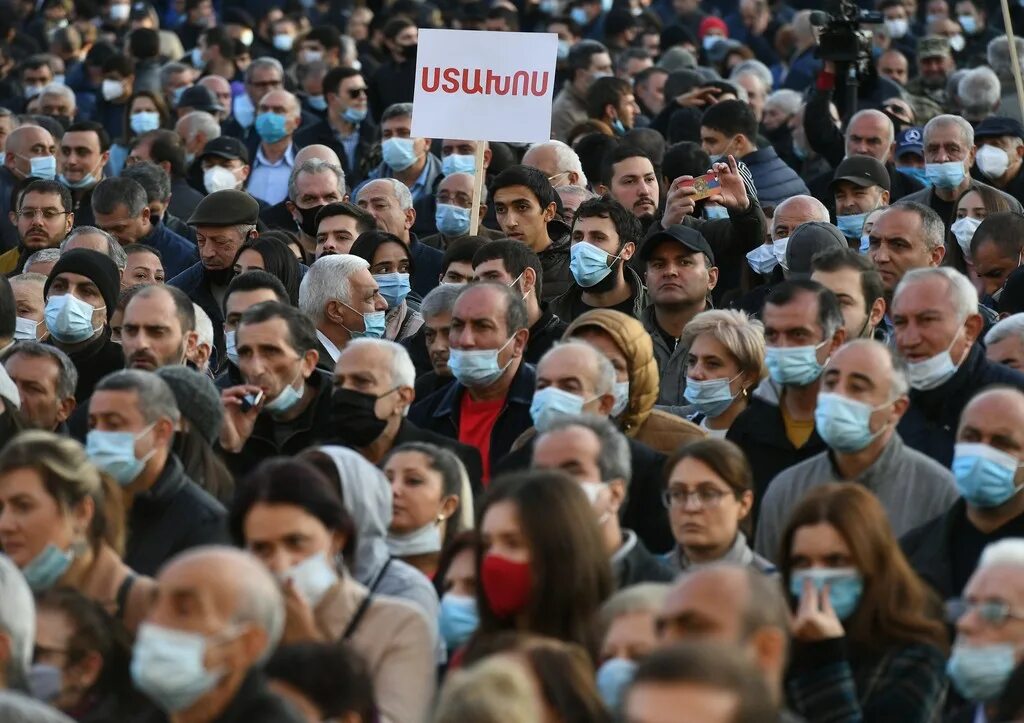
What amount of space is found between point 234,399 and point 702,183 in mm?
3824

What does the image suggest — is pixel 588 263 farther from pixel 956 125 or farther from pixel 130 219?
pixel 130 219

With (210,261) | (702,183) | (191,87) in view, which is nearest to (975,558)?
(702,183)

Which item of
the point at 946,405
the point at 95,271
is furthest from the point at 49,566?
the point at 95,271

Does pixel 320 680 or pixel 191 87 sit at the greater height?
pixel 191 87

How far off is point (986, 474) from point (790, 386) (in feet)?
4.67

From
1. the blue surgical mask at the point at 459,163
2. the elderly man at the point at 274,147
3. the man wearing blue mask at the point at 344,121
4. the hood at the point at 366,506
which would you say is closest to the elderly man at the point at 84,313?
the hood at the point at 366,506

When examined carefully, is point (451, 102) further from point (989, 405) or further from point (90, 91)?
point (90, 91)

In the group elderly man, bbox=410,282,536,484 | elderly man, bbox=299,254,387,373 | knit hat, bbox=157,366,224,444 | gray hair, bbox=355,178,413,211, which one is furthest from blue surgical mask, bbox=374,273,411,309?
knit hat, bbox=157,366,224,444

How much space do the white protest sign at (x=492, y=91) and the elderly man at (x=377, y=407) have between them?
3459mm

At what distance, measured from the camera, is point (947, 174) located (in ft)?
44.2

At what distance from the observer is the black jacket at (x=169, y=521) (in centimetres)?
800

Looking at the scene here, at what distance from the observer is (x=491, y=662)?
5633 mm

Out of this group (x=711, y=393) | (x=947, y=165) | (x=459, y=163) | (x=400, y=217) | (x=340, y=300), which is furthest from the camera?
(x=459, y=163)

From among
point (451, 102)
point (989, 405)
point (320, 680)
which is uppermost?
point (451, 102)
